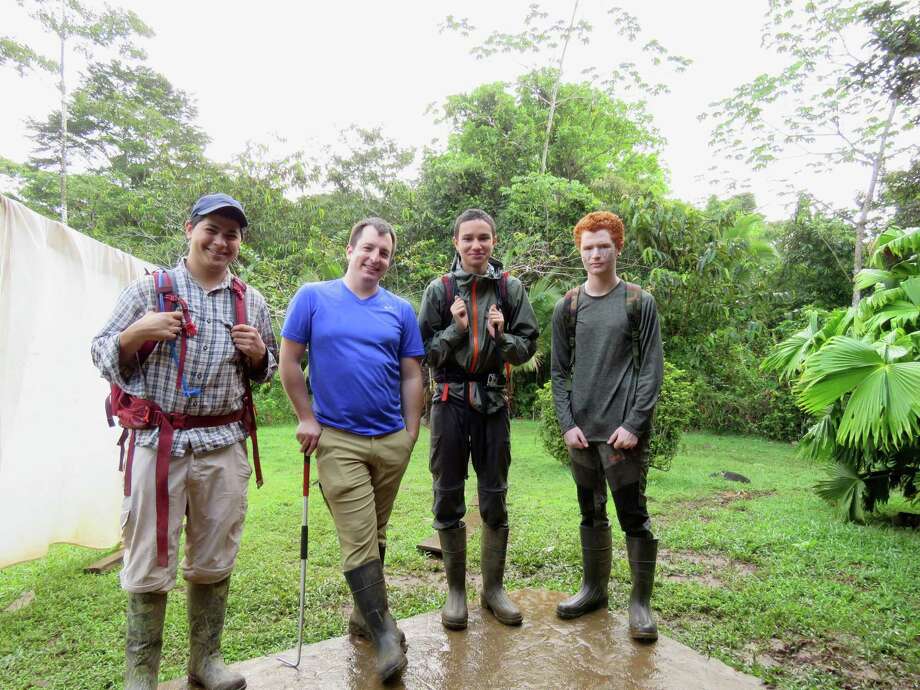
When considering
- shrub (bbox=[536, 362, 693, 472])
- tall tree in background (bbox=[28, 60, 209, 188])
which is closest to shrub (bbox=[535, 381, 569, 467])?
shrub (bbox=[536, 362, 693, 472])

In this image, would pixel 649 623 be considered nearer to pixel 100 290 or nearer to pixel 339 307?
pixel 339 307

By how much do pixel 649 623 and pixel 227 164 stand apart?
45.2 feet

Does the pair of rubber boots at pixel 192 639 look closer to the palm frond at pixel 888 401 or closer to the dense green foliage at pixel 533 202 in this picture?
the palm frond at pixel 888 401

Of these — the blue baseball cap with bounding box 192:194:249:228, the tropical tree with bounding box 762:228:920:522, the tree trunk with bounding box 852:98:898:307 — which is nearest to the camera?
the blue baseball cap with bounding box 192:194:249:228

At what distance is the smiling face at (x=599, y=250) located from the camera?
3.11m

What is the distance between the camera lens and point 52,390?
12.0 ft

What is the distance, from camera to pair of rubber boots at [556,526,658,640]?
3.02 meters

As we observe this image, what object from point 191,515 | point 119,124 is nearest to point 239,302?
point 191,515

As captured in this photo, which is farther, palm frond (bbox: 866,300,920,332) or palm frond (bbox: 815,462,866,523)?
palm frond (bbox: 815,462,866,523)

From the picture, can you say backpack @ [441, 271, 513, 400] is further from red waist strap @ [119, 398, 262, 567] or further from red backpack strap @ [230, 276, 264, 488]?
red waist strap @ [119, 398, 262, 567]

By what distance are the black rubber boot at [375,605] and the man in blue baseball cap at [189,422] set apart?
1.83ft

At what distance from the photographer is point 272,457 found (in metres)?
9.38

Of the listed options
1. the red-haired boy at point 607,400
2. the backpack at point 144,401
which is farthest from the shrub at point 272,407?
the backpack at point 144,401

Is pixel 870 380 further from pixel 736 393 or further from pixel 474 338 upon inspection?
pixel 736 393
